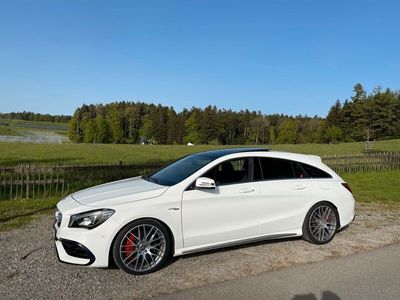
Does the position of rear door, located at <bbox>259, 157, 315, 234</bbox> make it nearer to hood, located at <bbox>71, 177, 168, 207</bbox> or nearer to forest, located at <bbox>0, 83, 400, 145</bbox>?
hood, located at <bbox>71, 177, 168, 207</bbox>

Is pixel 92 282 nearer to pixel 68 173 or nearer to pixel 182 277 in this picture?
pixel 182 277

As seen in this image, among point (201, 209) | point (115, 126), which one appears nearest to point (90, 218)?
point (201, 209)

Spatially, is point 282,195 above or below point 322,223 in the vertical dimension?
above

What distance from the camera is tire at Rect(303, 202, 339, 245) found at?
19.7ft

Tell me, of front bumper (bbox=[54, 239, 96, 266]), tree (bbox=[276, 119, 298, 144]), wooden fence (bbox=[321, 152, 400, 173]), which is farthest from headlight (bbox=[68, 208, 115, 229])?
tree (bbox=[276, 119, 298, 144])

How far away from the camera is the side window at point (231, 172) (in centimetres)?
542

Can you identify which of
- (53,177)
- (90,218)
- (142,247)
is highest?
(90,218)

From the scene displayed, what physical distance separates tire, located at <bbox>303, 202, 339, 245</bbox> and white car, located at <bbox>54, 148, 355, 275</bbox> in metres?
0.02

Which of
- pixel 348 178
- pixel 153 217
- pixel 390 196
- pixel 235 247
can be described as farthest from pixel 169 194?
pixel 348 178

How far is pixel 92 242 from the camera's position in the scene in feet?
14.7

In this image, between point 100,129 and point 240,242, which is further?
point 100,129

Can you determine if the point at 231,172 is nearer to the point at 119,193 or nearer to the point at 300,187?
the point at 300,187

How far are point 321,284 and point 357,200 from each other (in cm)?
669

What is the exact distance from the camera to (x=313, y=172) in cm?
626
